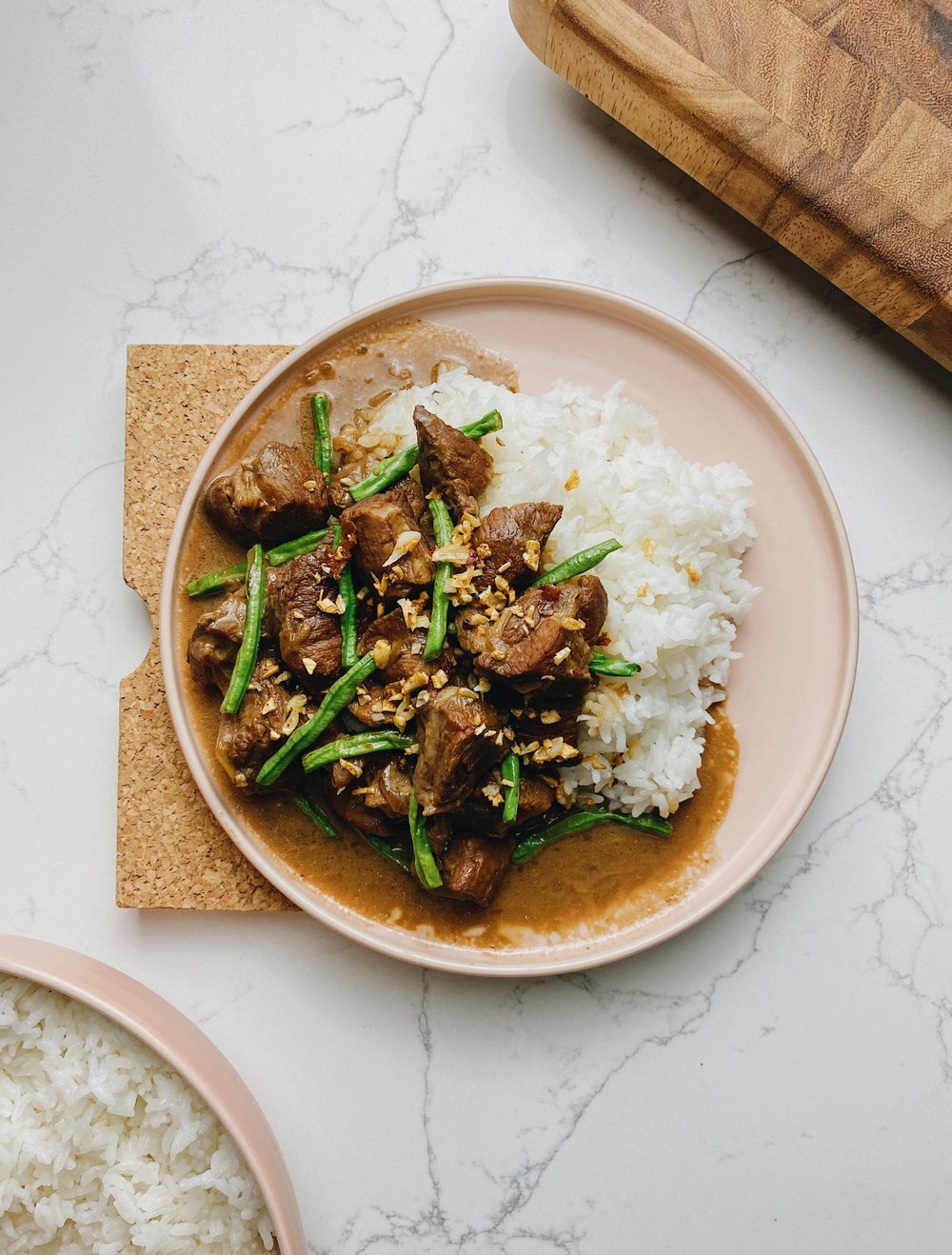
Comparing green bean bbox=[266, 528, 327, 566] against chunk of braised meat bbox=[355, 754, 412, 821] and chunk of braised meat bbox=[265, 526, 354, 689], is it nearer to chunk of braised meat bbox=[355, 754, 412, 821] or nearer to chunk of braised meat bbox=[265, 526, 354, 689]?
chunk of braised meat bbox=[265, 526, 354, 689]

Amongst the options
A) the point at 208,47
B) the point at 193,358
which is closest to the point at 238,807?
the point at 193,358

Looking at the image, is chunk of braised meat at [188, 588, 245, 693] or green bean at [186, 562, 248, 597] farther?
green bean at [186, 562, 248, 597]

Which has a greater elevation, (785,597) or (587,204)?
(587,204)

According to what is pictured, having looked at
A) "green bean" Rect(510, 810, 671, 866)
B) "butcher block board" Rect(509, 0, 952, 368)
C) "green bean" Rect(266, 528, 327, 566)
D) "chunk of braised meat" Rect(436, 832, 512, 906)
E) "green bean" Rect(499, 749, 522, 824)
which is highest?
"butcher block board" Rect(509, 0, 952, 368)

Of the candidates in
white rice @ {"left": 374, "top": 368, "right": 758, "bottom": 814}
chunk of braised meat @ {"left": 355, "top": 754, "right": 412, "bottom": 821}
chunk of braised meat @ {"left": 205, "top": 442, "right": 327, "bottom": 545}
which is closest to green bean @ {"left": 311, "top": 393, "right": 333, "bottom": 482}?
chunk of braised meat @ {"left": 205, "top": 442, "right": 327, "bottom": 545}

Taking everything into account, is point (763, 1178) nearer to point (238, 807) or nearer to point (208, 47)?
point (238, 807)

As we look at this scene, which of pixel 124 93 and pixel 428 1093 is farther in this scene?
pixel 124 93
